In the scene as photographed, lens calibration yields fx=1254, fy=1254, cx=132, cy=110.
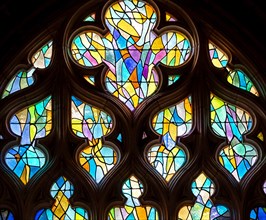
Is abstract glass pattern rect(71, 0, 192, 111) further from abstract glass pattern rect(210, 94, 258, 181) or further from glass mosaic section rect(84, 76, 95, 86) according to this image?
abstract glass pattern rect(210, 94, 258, 181)

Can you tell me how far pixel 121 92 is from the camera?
16797mm

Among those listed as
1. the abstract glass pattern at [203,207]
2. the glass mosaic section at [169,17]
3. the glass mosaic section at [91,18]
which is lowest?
the abstract glass pattern at [203,207]

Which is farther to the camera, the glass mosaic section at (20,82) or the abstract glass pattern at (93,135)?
the glass mosaic section at (20,82)

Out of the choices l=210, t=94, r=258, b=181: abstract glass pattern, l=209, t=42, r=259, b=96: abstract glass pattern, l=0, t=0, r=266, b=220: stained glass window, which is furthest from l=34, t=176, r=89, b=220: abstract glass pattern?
l=209, t=42, r=259, b=96: abstract glass pattern

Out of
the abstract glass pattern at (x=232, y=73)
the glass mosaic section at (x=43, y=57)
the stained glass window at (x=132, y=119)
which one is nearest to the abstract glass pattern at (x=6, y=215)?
the stained glass window at (x=132, y=119)

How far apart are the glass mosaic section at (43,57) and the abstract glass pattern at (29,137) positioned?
50cm

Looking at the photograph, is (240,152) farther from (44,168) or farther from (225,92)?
(44,168)

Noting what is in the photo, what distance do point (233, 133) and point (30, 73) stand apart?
2.83 meters

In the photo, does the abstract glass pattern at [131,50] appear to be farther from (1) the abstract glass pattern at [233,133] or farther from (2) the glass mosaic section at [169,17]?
(1) the abstract glass pattern at [233,133]

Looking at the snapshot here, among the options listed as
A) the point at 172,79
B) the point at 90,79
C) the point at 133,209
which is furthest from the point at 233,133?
the point at 90,79

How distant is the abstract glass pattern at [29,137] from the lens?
53.1ft

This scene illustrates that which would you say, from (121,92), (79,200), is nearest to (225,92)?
(121,92)

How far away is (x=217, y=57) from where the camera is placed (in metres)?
17.0

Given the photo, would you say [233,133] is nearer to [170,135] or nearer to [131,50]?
[170,135]
